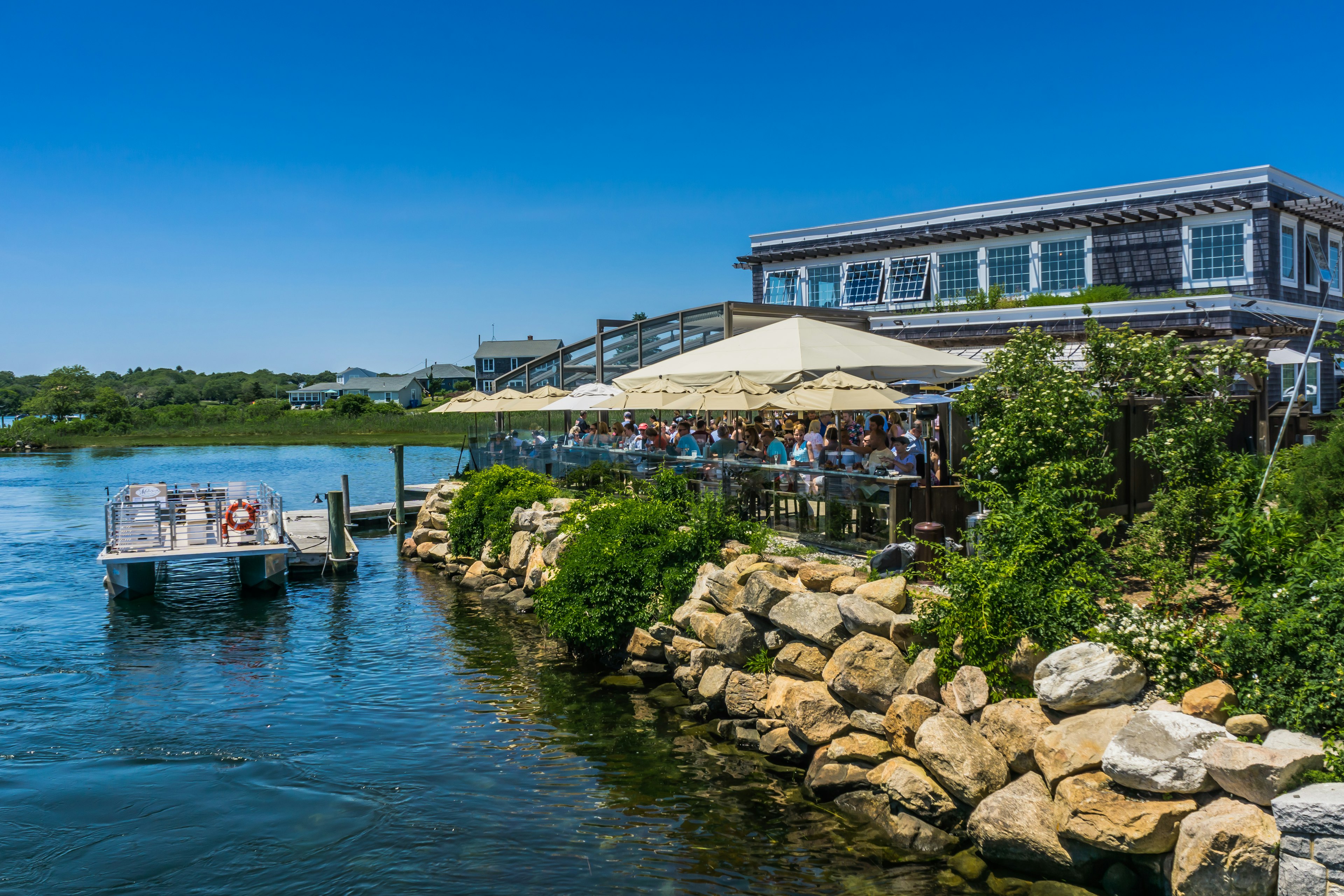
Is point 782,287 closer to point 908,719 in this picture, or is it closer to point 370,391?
point 908,719

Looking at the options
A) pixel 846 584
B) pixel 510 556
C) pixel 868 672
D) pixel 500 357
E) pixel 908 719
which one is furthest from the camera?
pixel 500 357

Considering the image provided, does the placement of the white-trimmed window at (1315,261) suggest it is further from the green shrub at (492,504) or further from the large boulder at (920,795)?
the large boulder at (920,795)

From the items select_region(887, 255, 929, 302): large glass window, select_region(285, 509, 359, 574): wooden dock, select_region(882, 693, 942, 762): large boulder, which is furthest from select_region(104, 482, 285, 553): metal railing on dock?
select_region(887, 255, 929, 302): large glass window

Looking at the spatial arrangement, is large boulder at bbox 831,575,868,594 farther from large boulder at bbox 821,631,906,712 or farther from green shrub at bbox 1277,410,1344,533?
green shrub at bbox 1277,410,1344,533

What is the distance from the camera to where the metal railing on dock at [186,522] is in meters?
20.5

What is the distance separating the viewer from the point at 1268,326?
70.8ft

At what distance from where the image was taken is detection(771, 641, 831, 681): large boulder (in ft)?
36.0

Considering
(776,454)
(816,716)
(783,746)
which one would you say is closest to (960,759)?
(816,716)

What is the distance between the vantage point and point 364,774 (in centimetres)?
1078

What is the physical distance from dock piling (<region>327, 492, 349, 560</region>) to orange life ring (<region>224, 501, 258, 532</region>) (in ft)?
5.87

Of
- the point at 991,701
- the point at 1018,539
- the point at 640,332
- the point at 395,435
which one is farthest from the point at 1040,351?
→ the point at 395,435

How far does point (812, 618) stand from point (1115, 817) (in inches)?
167

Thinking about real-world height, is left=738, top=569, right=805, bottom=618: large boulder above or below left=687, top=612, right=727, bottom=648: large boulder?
above

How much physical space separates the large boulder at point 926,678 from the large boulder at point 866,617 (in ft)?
2.00
